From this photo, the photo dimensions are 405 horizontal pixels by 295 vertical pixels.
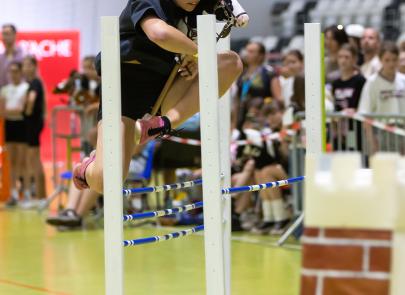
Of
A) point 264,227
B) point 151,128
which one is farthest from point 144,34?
point 264,227

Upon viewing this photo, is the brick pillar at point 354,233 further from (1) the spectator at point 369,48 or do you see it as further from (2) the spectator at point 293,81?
(1) the spectator at point 369,48

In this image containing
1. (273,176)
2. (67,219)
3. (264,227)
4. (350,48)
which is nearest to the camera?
(350,48)

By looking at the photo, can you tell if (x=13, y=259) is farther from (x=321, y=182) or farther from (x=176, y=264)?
(x=321, y=182)

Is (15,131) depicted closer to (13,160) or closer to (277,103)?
(13,160)

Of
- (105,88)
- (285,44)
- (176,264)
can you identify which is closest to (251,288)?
(176,264)

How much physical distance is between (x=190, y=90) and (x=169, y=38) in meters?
0.51

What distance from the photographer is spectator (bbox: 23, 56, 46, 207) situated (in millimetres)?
11195

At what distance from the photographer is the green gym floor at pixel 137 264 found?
6.13 metres

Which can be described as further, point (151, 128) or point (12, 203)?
point (12, 203)

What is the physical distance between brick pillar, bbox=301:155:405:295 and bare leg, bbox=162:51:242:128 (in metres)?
1.97

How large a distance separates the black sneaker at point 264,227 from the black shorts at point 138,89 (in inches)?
161

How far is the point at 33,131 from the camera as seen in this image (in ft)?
37.2

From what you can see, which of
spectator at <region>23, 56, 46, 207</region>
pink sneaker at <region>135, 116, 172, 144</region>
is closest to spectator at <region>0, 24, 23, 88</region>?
spectator at <region>23, 56, 46, 207</region>

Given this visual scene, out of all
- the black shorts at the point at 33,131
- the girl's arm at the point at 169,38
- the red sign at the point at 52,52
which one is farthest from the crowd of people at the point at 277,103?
the red sign at the point at 52,52
